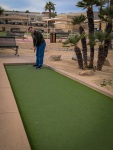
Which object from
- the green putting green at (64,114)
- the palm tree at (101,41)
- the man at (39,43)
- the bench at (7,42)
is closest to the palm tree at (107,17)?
the palm tree at (101,41)

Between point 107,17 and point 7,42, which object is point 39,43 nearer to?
point 107,17

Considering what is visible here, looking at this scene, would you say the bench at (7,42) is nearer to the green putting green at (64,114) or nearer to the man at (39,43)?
the man at (39,43)

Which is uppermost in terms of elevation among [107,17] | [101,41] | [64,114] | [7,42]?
[107,17]

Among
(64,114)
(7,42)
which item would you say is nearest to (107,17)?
(64,114)

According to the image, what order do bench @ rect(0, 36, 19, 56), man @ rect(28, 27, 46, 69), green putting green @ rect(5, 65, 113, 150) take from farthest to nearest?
bench @ rect(0, 36, 19, 56) → man @ rect(28, 27, 46, 69) → green putting green @ rect(5, 65, 113, 150)

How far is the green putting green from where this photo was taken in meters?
3.76

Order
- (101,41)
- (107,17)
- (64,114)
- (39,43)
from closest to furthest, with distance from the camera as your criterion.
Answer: (64,114) < (101,41) < (107,17) < (39,43)

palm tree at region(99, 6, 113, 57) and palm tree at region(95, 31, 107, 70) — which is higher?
palm tree at region(99, 6, 113, 57)

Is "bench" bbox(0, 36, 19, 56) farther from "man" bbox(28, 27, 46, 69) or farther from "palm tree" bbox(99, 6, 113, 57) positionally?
"palm tree" bbox(99, 6, 113, 57)

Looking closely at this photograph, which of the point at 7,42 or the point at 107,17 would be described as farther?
the point at 7,42

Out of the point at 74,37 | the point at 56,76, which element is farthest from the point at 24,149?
the point at 74,37

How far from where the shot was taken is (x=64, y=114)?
490 centimetres

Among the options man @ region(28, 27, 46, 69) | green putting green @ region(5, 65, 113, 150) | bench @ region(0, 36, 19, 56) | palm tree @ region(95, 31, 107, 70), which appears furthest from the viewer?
bench @ region(0, 36, 19, 56)

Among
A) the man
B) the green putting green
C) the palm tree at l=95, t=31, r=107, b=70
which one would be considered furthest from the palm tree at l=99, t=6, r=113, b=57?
the green putting green
